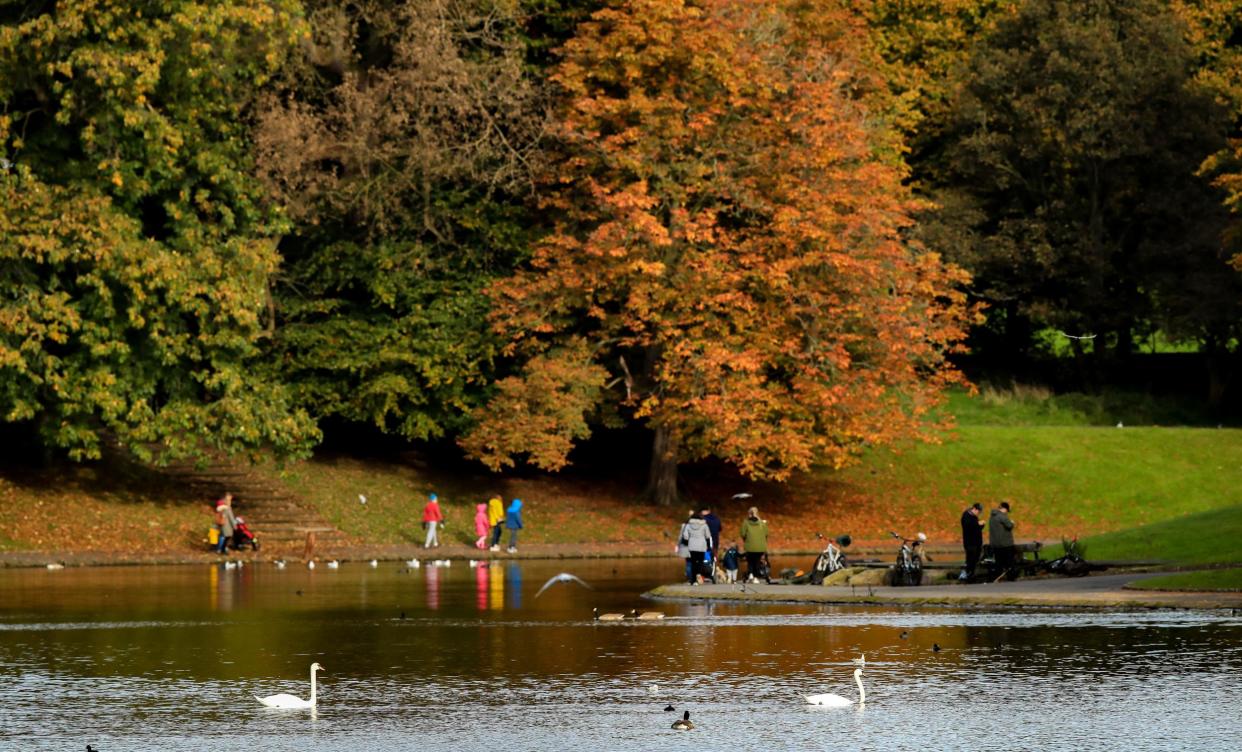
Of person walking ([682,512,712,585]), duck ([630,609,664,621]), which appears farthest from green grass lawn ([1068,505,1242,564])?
duck ([630,609,664,621])

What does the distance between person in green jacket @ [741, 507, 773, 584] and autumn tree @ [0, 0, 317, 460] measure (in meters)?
17.3

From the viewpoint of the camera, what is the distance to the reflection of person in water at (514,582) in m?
33.7

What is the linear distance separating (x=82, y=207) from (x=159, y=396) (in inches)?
290

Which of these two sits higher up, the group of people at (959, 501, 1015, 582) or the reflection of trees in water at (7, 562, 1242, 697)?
the group of people at (959, 501, 1015, 582)

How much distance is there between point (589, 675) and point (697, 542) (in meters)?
14.1

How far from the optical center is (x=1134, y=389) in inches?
3007

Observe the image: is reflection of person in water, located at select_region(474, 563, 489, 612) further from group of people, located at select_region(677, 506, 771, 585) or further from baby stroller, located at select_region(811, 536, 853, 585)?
baby stroller, located at select_region(811, 536, 853, 585)

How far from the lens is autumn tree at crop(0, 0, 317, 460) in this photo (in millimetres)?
46375

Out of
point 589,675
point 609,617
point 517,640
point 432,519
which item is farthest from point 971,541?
point 432,519

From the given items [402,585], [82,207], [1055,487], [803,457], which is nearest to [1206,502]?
[1055,487]

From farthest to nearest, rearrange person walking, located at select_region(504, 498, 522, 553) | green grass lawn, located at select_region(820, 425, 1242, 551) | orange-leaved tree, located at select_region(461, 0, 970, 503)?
green grass lawn, located at select_region(820, 425, 1242, 551), orange-leaved tree, located at select_region(461, 0, 970, 503), person walking, located at select_region(504, 498, 522, 553)

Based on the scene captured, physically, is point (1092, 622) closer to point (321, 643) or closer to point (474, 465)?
point (321, 643)

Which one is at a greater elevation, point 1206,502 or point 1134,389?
point 1134,389

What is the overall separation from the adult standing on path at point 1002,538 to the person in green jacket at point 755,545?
4258mm
